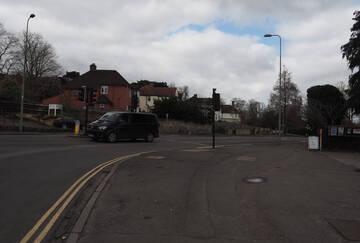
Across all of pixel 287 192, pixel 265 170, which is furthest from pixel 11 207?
pixel 265 170

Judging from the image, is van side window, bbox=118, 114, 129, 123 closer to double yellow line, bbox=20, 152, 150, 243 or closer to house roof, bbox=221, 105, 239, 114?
double yellow line, bbox=20, 152, 150, 243

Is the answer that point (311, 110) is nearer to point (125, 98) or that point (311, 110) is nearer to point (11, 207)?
point (11, 207)

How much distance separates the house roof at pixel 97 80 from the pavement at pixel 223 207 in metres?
45.4

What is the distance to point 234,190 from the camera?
702 cm

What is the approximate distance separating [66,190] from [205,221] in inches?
134

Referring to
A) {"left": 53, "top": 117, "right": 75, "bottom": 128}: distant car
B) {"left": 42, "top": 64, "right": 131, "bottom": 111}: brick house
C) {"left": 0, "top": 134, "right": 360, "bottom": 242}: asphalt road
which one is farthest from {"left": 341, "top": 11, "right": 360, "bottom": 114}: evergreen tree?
{"left": 42, "top": 64, "right": 131, "bottom": 111}: brick house

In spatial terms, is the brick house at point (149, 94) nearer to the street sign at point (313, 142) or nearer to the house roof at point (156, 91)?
the house roof at point (156, 91)

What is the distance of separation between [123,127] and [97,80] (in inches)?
1468

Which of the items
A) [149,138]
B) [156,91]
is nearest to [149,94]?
[156,91]

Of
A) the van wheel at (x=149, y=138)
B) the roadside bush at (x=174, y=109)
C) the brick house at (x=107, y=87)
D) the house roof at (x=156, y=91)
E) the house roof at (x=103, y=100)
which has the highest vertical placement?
the house roof at (x=156, y=91)

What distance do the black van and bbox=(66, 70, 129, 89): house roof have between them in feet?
114

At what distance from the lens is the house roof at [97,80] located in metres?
52.5

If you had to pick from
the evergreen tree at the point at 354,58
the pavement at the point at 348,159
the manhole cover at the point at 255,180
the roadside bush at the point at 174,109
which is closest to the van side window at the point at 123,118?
the manhole cover at the point at 255,180

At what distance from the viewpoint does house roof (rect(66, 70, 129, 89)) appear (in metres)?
52.5
